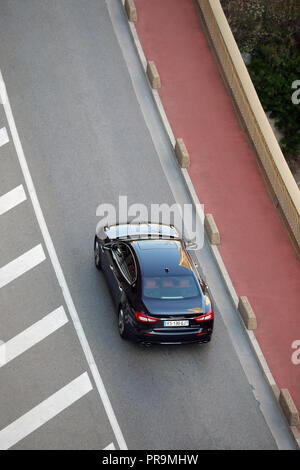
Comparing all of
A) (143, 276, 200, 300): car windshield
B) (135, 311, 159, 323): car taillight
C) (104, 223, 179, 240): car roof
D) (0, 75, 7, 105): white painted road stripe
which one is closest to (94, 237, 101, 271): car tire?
(104, 223, 179, 240): car roof

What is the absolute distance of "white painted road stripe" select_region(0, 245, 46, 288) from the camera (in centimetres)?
1831

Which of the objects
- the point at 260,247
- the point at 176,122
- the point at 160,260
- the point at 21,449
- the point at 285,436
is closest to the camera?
the point at 21,449

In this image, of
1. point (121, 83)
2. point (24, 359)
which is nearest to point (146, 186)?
point (121, 83)

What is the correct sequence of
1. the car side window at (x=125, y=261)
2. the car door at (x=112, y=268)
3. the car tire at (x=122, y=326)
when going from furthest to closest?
1. the car door at (x=112, y=268)
2. the car side window at (x=125, y=261)
3. the car tire at (x=122, y=326)

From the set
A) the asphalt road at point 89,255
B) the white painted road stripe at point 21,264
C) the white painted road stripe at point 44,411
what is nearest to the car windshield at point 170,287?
the asphalt road at point 89,255

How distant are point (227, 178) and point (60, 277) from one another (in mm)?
6724

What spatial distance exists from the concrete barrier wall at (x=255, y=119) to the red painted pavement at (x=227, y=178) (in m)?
0.36

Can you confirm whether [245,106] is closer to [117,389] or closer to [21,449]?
[117,389]

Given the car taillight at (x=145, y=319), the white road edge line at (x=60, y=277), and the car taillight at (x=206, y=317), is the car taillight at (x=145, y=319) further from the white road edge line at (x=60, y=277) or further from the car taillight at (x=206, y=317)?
the white road edge line at (x=60, y=277)

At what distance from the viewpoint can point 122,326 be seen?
1683 centimetres

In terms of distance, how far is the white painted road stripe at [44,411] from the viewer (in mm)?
14742

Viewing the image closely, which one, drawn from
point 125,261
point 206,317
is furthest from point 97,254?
point 206,317
